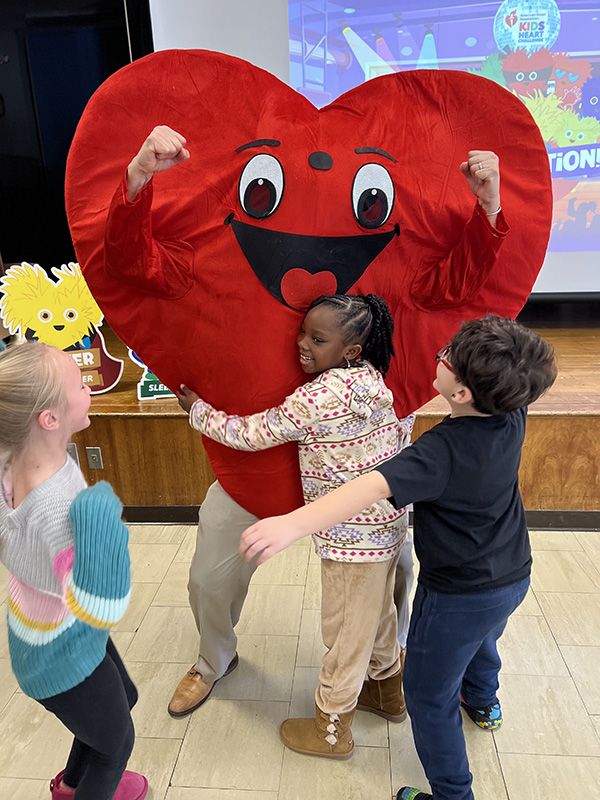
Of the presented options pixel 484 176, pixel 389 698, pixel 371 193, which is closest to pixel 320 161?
pixel 371 193

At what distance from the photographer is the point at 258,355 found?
4.34 ft

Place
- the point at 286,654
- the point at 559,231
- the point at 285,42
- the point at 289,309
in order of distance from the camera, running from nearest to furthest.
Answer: the point at 289,309 < the point at 286,654 < the point at 285,42 < the point at 559,231

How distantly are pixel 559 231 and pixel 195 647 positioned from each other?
269 centimetres

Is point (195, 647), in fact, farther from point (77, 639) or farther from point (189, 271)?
point (189, 271)

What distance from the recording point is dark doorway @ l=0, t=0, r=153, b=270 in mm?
2904

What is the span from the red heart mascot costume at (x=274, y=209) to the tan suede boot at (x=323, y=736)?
1.83ft

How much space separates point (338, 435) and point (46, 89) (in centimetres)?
278

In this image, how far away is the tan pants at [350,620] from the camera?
132cm

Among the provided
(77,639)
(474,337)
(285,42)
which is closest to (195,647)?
(77,639)

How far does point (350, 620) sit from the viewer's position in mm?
1343

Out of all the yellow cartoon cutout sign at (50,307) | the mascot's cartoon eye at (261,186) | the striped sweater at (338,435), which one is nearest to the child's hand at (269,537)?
the striped sweater at (338,435)

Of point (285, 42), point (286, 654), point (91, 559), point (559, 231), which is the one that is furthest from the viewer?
point (559, 231)

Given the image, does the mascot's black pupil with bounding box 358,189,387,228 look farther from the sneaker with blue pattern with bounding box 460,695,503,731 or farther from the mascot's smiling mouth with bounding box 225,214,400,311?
the sneaker with blue pattern with bounding box 460,695,503,731

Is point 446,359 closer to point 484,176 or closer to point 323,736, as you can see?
point 484,176
